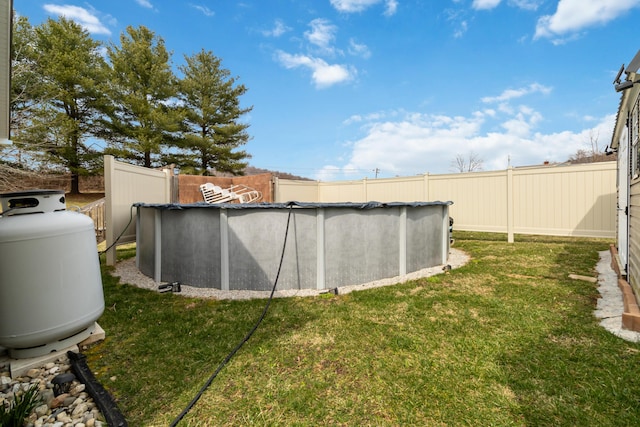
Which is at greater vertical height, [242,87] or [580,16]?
[242,87]

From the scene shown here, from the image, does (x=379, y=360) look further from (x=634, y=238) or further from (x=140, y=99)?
(x=140, y=99)

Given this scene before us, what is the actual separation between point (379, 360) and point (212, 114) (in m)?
17.4

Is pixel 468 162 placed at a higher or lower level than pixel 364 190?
higher

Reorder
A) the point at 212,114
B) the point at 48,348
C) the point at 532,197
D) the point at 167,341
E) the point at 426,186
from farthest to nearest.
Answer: the point at 212,114 → the point at 426,186 → the point at 532,197 → the point at 167,341 → the point at 48,348

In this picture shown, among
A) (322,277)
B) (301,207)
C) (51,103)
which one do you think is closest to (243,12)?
(301,207)

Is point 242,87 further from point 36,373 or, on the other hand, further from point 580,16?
point 36,373

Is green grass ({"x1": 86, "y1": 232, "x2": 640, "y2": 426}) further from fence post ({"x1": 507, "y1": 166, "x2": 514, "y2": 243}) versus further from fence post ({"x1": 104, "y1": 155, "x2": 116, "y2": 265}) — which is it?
fence post ({"x1": 507, "y1": 166, "x2": 514, "y2": 243})

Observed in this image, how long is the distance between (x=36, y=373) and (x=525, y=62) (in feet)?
46.1

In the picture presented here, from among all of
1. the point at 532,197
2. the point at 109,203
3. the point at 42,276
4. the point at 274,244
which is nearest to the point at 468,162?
the point at 532,197

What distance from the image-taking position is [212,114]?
16.3m

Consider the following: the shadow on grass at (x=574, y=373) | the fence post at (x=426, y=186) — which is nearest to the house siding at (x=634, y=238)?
the shadow on grass at (x=574, y=373)

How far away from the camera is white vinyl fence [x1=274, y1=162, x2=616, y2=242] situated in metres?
6.04

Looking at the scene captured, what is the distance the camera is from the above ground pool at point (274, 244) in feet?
11.9

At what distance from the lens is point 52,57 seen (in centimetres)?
1344
